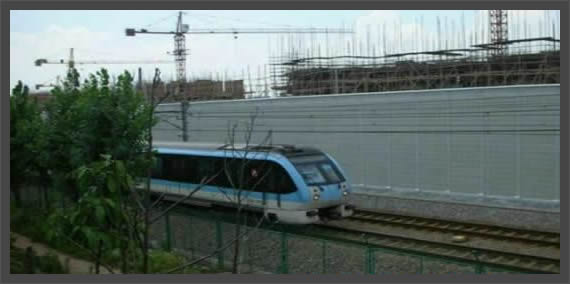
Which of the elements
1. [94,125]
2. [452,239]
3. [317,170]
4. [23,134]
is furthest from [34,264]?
[452,239]

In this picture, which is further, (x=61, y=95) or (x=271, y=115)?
(x=271, y=115)

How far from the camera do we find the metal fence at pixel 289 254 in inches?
462

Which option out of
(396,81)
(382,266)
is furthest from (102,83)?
(396,81)

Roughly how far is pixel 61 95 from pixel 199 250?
5.72 metres

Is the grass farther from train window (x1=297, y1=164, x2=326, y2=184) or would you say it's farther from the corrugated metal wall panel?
the corrugated metal wall panel

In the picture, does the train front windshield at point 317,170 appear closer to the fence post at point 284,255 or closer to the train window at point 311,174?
the train window at point 311,174

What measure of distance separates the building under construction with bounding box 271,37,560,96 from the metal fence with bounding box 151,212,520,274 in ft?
57.7

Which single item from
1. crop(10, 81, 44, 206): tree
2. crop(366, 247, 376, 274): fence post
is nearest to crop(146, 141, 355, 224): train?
crop(366, 247, 376, 274): fence post

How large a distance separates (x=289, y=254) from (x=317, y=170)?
376cm

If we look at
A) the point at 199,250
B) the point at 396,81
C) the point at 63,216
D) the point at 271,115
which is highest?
the point at 396,81

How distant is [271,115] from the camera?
26.9 m

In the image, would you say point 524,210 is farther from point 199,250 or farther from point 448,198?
point 199,250

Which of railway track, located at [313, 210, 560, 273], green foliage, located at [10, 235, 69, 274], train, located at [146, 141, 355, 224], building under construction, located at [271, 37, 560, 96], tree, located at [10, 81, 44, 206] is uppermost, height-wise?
building under construction, located at [271, 37, 560, 96]

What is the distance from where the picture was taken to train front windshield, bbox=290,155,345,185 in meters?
16.1
